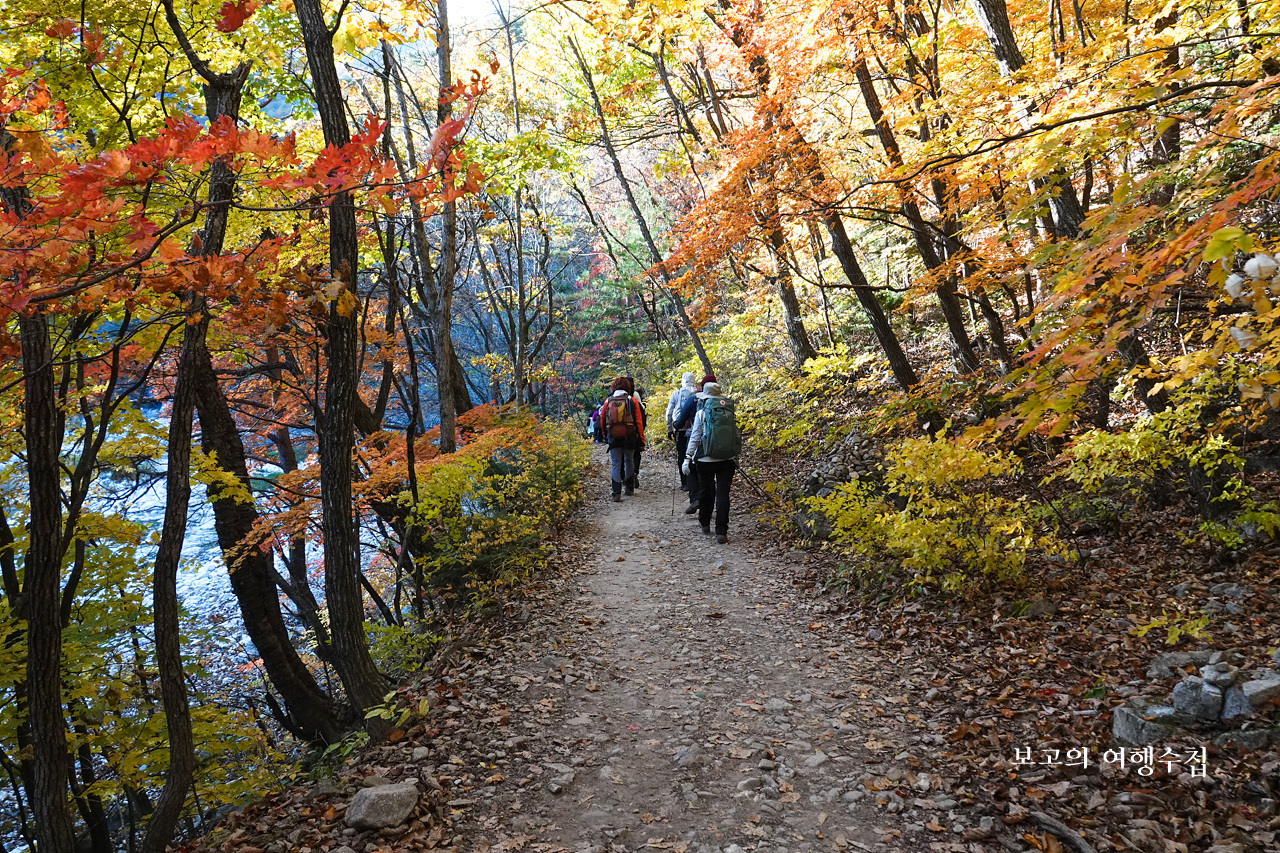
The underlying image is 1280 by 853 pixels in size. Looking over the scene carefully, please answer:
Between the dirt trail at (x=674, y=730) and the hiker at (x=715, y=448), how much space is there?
158cm

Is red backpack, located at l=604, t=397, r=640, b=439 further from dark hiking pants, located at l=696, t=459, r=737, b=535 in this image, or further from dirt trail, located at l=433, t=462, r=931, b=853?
dirt trail, located at l=433, t=462, r=931, b=853

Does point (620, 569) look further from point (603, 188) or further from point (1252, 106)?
point (603, 188)

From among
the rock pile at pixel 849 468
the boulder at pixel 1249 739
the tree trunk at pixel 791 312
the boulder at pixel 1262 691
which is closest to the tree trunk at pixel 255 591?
the rock pile at pixel 849 468

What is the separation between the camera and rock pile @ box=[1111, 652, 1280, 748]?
10.0ft

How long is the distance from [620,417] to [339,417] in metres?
6.76

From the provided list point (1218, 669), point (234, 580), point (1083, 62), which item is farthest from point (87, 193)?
point (1083, 62)

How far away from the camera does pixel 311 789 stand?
393 cm

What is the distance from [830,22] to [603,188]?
2065 centimetres

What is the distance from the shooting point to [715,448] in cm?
802

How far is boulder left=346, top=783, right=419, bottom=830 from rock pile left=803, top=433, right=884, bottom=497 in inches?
228

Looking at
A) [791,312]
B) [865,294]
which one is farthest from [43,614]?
[791,312]

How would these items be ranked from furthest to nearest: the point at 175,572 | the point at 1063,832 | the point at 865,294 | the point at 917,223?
the point at 865,294
the point at 917,223
the point at 175,572
the point at 1063,832

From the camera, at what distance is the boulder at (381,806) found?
130 inches

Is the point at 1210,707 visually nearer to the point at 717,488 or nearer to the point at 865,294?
the point at 717,488
